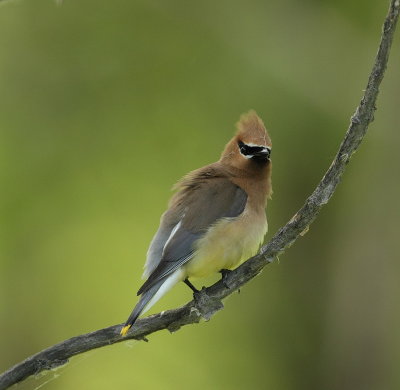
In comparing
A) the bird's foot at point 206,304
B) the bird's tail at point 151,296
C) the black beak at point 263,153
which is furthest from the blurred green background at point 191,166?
the bird's foot at point 206,304

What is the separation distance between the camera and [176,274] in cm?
495

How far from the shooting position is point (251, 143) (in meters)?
5.35

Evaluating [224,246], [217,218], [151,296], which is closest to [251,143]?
[217,218]

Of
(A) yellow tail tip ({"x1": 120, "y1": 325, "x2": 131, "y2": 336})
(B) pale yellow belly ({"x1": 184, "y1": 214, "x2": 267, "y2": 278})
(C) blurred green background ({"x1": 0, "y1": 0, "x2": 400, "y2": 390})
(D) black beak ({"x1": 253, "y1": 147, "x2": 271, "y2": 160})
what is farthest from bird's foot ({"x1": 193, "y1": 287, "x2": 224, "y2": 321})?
(C) blurred green background ({"x1": 0, "y1": 0, "x2": 400, "y2": 390})

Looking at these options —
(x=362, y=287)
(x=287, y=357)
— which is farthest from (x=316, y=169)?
(x=287, y=357)

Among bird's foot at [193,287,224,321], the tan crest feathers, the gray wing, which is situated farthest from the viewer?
the tan crest feathers

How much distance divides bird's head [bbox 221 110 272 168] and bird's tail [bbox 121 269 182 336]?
2.96 feet

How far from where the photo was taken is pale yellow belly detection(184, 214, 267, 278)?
5012 mm

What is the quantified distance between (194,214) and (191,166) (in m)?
5.18

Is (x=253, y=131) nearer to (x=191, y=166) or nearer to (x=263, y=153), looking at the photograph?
(x=263, y=153)

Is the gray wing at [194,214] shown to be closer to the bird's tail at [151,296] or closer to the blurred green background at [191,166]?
the bird's tail at [151,296]

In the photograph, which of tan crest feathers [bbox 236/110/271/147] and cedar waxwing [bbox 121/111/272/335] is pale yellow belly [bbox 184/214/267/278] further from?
tan crest feathers [bbox 236/110/271/147]

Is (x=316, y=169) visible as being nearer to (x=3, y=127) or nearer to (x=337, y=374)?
(x=337, y=374)

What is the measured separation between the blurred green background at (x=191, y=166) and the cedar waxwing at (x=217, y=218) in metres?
4.79
